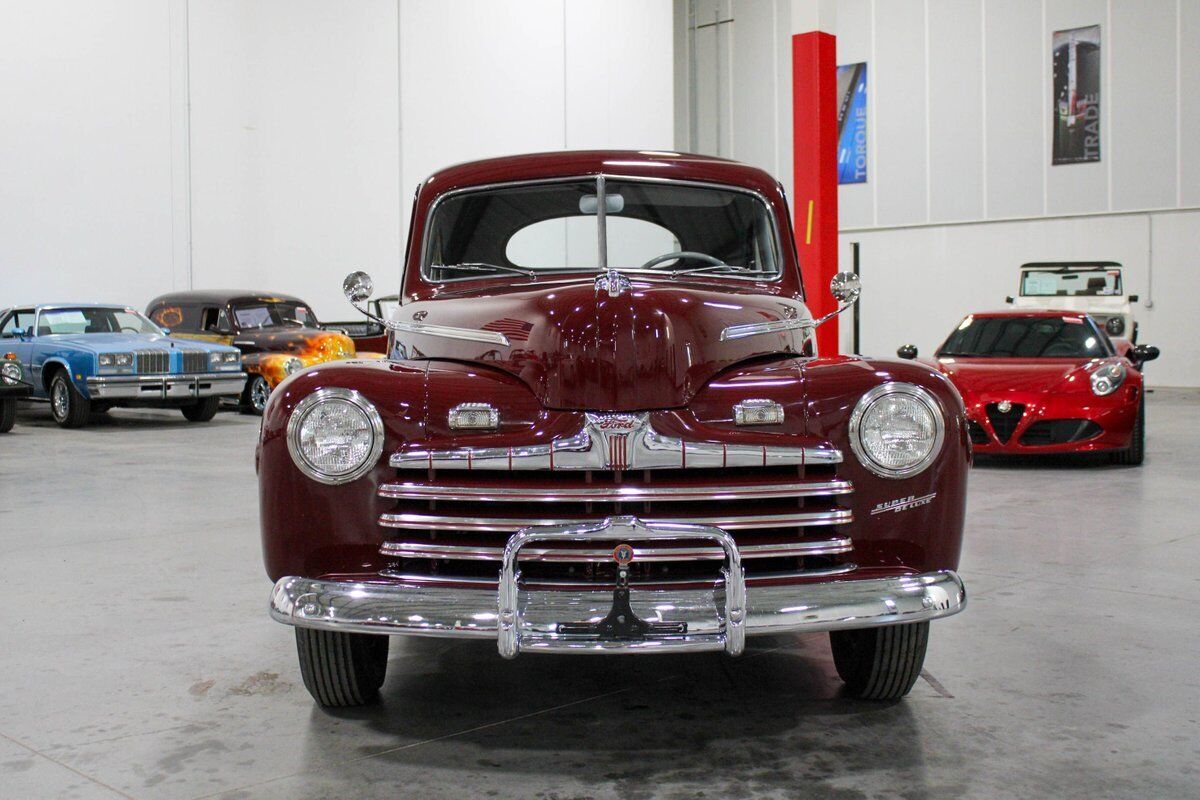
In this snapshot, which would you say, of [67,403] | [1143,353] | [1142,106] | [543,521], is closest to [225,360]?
[67,403]

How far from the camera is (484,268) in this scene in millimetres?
3947

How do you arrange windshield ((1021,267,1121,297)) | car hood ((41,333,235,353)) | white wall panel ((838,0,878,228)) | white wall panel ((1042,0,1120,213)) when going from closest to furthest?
car hood ((41,333,235,353)) < windshield ((1021,267,1121,297)) < white wall panel ((1042,0,1120,213)) < white wall panel ((838,0,878,228))

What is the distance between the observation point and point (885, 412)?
114 inches

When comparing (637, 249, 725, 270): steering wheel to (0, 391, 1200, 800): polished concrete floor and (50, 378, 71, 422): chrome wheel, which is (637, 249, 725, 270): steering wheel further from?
(50, 378, 71, 422): chrome wheel

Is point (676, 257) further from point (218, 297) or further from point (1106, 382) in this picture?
point (218, 297)

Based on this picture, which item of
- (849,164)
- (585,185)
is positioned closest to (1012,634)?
(585,185)

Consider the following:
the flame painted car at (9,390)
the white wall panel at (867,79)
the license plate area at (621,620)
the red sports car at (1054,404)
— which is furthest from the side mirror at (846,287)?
the white wall panel at (867,79)

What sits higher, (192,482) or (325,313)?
(325,313)

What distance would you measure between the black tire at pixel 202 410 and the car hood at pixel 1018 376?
7914 millimetres

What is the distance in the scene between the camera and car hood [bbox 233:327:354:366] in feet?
43.7

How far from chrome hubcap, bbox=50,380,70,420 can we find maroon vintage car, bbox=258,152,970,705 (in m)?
10.1

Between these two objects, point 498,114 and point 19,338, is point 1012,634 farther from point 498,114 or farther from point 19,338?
point 498,114

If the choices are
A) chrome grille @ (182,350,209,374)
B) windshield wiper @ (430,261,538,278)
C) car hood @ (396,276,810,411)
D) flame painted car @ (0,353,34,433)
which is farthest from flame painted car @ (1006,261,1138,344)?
car hood @ (396,276,810,411)

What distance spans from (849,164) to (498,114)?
684 centimetres
